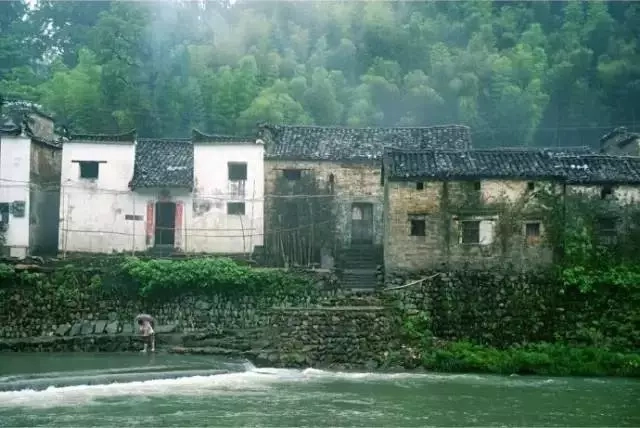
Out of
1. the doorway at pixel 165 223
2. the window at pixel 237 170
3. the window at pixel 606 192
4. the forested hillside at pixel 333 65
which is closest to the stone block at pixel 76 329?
the doorway at pixel 165 223

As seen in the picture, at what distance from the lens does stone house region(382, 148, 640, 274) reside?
80.6ft

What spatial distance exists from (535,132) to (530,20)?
37.2ft

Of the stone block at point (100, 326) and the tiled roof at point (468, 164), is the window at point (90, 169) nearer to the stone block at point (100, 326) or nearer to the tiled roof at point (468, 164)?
the stone block at point (100, 326)

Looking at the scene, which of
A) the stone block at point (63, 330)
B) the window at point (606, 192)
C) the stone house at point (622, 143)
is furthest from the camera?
the stone house at point (622, 143)

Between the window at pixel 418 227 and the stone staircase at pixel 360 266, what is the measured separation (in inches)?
87.5

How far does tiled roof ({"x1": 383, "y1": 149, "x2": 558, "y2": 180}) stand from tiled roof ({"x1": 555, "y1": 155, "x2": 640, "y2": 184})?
0.59 meters

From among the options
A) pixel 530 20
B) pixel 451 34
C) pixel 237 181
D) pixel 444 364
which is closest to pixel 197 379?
pixel 444 364

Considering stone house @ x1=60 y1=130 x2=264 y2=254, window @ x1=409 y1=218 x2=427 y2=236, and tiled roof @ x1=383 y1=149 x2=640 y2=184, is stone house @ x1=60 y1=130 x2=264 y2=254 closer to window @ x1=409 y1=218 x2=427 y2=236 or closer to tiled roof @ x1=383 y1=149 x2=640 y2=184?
tiled roof @ x1=383 y1=149 x2=640 y2=184

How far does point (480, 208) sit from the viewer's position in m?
24.7

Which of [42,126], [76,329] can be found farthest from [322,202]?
[42,126]

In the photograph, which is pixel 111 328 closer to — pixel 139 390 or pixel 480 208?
pixel 139 390

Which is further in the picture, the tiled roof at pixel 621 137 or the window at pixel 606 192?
the tiled roof at pixel 621 137

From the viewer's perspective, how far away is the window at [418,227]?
81.4 ft

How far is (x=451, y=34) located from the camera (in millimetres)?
49812
